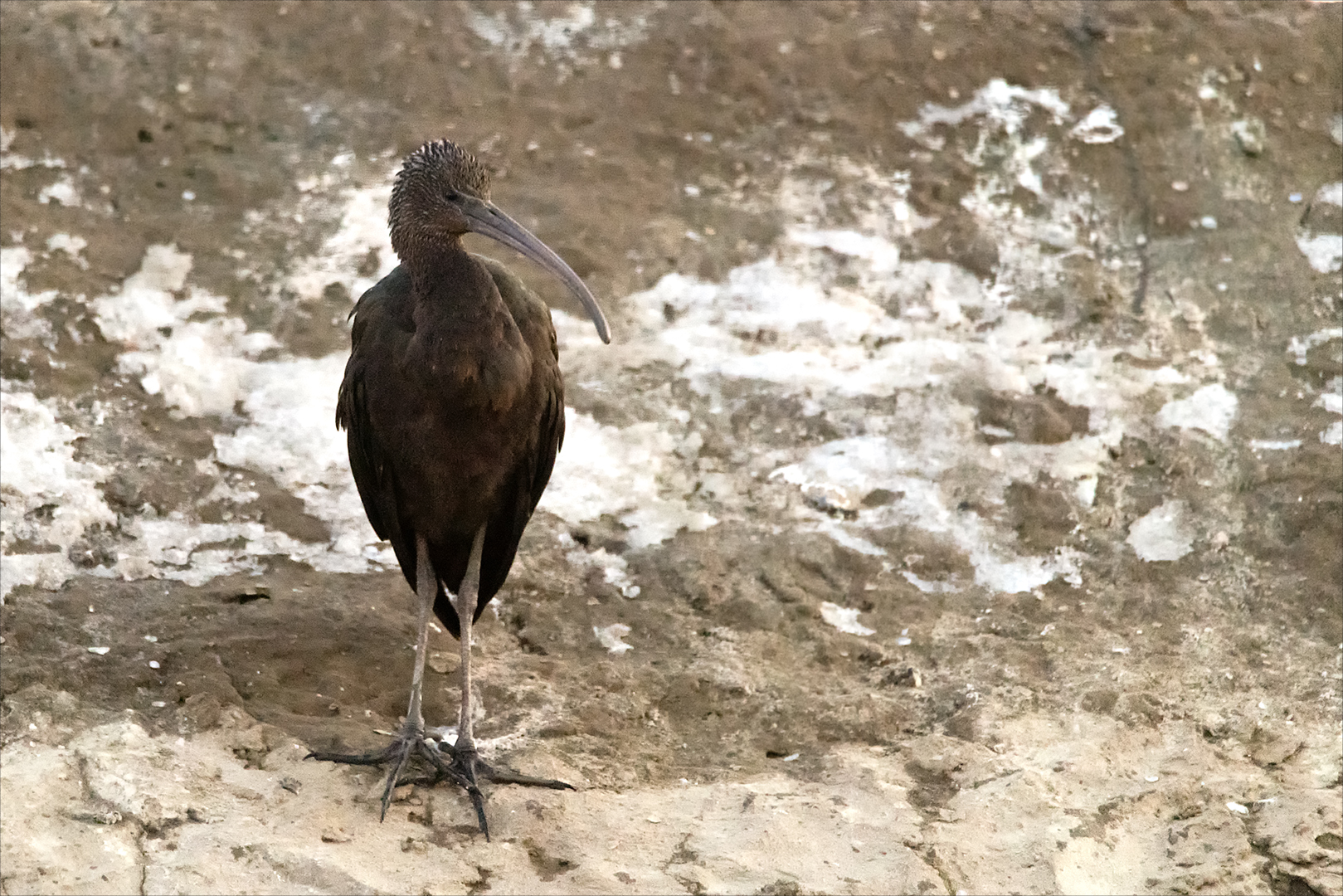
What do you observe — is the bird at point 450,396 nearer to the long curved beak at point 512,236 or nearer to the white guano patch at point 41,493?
the long curved beak at point 512,236

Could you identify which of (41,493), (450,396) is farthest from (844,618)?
(41,493)

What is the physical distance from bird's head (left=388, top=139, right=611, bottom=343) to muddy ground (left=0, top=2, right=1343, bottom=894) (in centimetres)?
153

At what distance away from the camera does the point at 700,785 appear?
4430 mm

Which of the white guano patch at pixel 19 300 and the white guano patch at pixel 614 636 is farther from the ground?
the white guano patch at pixel 19 300

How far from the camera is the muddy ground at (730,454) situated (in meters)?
4.14

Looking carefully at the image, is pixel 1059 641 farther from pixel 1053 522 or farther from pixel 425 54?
pixel 425 54

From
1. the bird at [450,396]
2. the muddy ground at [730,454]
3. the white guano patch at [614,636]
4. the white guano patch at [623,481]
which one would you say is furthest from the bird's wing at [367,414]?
the white guano patch at [623,481]

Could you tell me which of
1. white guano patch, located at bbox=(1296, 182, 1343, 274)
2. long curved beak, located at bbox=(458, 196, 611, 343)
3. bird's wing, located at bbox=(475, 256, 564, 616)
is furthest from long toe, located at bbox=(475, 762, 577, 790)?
white guano patch, located at bbox=(1296, 182, 1343, 274)

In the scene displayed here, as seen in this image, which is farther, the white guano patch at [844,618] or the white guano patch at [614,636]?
the white guano patch at [844,618]

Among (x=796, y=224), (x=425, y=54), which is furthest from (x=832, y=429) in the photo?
(x=425, y=54)

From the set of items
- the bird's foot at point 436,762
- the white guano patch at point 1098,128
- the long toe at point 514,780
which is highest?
the white guano patch at point 1098,128

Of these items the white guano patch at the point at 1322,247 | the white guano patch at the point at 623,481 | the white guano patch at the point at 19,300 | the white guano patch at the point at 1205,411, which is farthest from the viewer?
the white guano patch at the point at 1322,247

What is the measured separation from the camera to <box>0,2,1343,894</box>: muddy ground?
13.6 ft

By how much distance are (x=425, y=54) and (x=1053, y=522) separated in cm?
439
